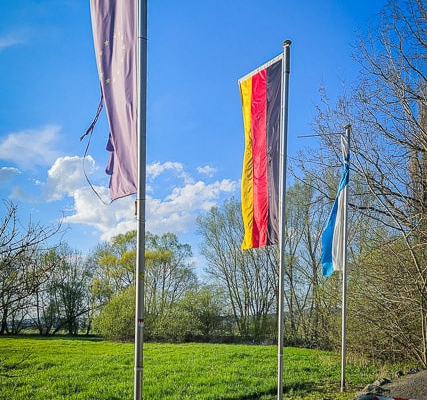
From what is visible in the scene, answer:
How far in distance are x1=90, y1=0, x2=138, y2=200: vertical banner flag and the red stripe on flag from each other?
9.57 ft

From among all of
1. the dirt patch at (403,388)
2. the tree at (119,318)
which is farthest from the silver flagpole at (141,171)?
the tree at (119,318)

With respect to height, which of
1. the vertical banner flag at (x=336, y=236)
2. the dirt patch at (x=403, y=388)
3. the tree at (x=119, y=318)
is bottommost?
the tree at (x=119, y=318)

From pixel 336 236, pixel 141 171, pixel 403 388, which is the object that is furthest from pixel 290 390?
pixel 141 171

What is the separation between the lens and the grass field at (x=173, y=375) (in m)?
9.92

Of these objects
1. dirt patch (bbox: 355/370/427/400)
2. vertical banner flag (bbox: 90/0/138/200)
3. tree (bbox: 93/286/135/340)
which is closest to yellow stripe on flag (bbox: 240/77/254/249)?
vertical banner flag (bbox: 90/0/138/200)

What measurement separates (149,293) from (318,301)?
11.8 meters

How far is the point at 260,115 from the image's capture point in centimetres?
793

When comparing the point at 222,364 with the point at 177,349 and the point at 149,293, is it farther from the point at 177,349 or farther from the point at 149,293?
the point at 149,293

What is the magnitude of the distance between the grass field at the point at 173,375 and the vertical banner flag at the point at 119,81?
9.78ft

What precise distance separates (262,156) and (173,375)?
7.00 meters

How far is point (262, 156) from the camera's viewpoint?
7.82 meters

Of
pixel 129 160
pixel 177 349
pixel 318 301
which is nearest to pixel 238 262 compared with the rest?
pixel 177 349

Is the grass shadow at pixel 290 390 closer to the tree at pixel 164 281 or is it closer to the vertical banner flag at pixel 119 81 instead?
the vertical banner flag at pixel 119 81

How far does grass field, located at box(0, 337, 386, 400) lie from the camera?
992 cm
